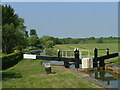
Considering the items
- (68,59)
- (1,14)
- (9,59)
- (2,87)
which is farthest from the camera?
(1,14)

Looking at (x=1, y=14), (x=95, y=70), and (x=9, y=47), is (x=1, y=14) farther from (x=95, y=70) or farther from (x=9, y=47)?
(x=95, y=70)

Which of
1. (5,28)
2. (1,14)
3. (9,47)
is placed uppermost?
(1,14)

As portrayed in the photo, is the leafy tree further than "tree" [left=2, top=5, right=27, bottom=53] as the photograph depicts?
Yes

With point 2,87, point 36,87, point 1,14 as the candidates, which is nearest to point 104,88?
point 36,87

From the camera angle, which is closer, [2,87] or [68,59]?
[2,87]

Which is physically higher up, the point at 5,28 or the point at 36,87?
the point at 5,28

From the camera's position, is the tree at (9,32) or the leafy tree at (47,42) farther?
the leafy tree at (47,42)

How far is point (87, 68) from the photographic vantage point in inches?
596

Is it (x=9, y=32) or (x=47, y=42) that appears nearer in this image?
(x=9, y=32)

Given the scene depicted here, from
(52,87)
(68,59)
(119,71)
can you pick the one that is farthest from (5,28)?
(52,87)

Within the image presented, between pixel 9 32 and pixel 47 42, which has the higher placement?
pixel 9 32

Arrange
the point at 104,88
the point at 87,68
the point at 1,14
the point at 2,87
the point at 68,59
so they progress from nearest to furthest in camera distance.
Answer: the point at 104,88, the point at 2,87, the point at 87,68, the point at 68,59, the point at 1,14

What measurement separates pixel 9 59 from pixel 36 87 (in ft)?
36.0

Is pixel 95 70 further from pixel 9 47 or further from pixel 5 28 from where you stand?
pixel 9 47
